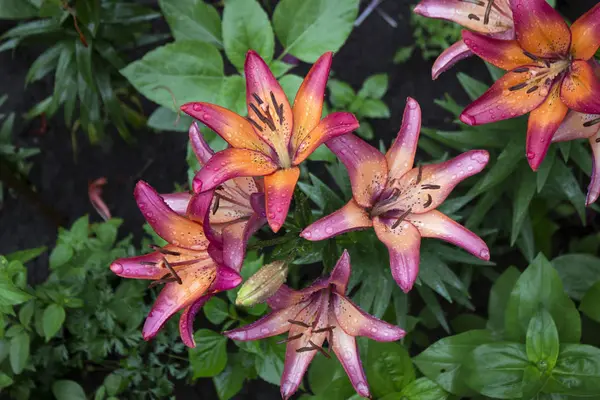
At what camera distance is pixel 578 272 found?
1.62m

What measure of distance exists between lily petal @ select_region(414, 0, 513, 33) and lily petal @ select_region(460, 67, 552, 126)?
128mm

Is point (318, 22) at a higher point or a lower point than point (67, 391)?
higher

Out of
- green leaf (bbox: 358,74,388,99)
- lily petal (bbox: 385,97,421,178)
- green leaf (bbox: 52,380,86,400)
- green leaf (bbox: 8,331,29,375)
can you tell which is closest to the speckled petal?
lily petal (bbox: 385,97,421,178)

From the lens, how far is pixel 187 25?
4.98 ft

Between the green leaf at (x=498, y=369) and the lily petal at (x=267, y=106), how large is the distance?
25.3 inches

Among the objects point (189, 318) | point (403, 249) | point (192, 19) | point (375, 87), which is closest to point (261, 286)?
point (189, 318)

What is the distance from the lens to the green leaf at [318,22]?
139cm

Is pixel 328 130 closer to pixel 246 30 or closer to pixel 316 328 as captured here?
pixel 316 328

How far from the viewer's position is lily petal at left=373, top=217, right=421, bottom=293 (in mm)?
928

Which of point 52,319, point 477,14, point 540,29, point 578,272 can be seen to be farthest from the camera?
point 578,272

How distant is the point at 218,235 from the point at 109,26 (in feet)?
3.35

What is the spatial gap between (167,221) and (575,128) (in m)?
0.72

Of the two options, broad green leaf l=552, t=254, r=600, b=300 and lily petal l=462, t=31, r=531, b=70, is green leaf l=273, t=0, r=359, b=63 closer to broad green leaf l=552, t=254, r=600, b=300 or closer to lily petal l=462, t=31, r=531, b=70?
lily petal l=462, t=31, r=531, b=70

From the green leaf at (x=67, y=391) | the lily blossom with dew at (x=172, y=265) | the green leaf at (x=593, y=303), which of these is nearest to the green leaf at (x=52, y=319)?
the green leaf at (x=67, y=391)
